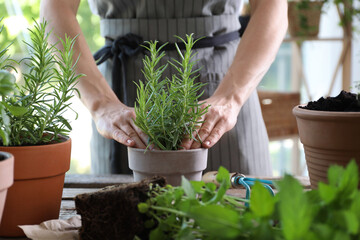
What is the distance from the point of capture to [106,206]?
2.42 ft

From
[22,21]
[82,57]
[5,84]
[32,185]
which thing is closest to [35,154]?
[32,185]

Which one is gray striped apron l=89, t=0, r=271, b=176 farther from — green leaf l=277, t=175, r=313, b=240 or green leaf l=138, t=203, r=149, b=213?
green leaf l=277, t=175, r=313, b=240

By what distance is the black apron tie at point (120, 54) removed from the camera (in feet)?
5.16

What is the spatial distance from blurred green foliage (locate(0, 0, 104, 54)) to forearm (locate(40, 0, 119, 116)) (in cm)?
220

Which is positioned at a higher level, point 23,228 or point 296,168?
point 23,228

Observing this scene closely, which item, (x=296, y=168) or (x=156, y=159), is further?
(x=296, y=168)

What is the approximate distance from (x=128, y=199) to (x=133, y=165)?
0.65ft

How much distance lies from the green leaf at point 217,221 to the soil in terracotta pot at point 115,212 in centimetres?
21

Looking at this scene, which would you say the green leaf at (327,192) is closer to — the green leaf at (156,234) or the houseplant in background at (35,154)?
the green leaf at (156,234)

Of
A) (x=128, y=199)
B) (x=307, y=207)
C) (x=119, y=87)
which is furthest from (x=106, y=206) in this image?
(x=119, y=87)

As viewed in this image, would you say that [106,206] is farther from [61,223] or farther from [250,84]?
[250,84]

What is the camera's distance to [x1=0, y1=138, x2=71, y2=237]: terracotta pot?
0.82m

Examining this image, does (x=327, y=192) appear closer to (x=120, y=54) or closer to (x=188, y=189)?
(x=188, y=189)

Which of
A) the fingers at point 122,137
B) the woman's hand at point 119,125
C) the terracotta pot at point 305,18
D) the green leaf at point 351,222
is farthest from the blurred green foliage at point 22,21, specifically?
the green leaf at point 351,222
